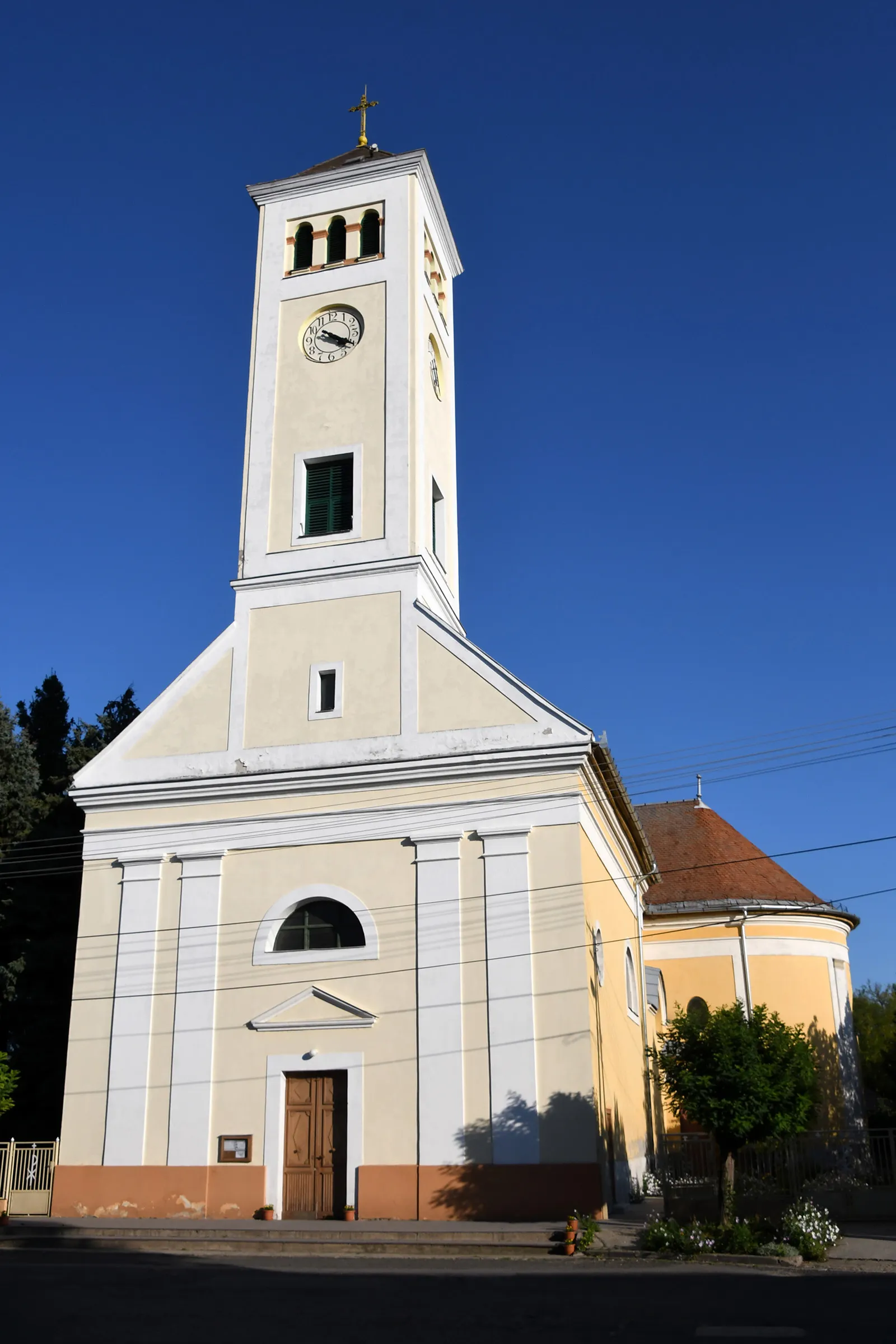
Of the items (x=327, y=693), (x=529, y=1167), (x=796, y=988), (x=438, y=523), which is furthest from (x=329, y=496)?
(x=796, y=988)

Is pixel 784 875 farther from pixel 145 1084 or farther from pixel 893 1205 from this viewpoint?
pixel 145 1084

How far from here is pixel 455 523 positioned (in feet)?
92.5

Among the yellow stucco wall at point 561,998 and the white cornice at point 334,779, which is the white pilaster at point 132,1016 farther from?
the yellow stucco wall at point 561,998

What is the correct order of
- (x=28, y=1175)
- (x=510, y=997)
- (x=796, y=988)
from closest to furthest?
1. (x=510, y=997)
2. (x=28, y=1175)
3. (x=796, y=988)

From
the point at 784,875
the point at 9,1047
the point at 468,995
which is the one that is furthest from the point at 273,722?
the point at 784,875

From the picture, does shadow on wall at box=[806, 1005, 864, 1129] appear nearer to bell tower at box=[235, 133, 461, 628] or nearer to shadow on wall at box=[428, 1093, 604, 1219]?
shadow on wall at box=[428, 1093, 604, 1219]

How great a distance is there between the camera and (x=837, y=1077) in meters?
32.2

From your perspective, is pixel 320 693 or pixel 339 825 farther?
pixel 320 693

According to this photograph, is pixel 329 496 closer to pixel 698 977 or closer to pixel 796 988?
pixel 698 977

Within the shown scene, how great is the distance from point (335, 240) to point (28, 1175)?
68.0 feet

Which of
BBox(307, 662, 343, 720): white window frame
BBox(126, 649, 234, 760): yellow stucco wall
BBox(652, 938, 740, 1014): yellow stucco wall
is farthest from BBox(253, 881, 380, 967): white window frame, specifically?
BBox(652, 938, 740, 1014): yellow stucco wall

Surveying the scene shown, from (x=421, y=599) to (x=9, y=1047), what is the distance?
15329mm

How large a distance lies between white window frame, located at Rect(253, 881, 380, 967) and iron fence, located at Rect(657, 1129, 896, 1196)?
648cm

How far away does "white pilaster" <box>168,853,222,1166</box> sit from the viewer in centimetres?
2033
